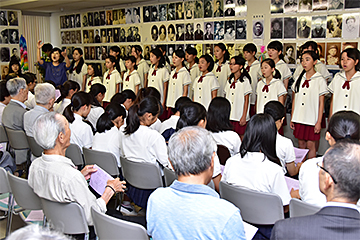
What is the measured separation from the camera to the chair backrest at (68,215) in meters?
2.23

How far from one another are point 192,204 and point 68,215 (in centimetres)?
108

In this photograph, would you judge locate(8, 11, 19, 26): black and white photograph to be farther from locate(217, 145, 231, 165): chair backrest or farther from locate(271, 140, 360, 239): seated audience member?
locate(271, 140, 360, 239): seated audience member

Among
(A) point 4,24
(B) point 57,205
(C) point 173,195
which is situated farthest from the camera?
(A) point 4,24

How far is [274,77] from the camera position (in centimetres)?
568

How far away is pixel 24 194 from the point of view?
8.70ft

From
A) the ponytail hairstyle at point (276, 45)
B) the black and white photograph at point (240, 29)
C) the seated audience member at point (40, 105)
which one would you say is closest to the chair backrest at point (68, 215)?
the seated audience member at point (40, 105)

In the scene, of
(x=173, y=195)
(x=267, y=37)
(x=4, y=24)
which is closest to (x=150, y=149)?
(x=173, y=195)

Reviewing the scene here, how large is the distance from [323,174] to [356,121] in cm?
142

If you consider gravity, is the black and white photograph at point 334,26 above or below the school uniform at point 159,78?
above

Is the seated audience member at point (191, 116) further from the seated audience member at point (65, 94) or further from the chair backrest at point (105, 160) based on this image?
the seated audience member at point (65, 94)

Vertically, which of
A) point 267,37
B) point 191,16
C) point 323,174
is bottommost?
point 323,174

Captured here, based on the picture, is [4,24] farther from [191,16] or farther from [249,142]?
[249,142]

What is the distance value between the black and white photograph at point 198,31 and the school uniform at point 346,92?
326 cm

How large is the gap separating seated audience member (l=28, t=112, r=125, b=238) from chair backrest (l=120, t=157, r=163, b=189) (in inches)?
20.0
